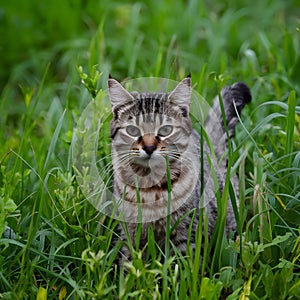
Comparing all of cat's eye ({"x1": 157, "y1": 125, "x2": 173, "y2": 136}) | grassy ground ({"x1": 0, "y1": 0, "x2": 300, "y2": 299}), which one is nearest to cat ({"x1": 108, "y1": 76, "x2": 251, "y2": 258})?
cat's eye ({"x1": 157, "y1": 125, "x2": 173, "y2": 136})

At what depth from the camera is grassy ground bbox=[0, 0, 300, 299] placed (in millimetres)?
2658

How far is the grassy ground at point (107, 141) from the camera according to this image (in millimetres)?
2658

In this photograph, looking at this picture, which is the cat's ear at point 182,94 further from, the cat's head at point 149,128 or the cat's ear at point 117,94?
the cat's ear at point 117,94

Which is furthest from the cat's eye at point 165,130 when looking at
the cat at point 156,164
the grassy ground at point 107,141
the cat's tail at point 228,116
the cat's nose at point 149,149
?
the cat's tail at point 228,116

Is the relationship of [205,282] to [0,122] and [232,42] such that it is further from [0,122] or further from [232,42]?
[232,42]

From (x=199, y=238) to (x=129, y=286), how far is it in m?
0.33

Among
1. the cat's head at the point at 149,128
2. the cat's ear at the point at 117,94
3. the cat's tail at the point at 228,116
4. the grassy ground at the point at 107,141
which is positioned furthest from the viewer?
the cat's tail at the point at 228,116

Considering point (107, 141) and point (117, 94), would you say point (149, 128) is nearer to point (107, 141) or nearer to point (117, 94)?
point (117, 94)

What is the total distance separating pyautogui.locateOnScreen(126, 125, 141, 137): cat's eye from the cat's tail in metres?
0.78

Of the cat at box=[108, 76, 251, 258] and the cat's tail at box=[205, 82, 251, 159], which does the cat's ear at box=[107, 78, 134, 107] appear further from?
the cat's tail at box=[205, 82, 251, 159]

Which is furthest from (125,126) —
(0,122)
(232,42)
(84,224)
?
(232,42)

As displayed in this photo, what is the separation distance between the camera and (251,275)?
2.66 metres

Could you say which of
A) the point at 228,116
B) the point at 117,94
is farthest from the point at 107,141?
the point at 228,116

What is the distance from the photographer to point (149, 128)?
9.23 feet
